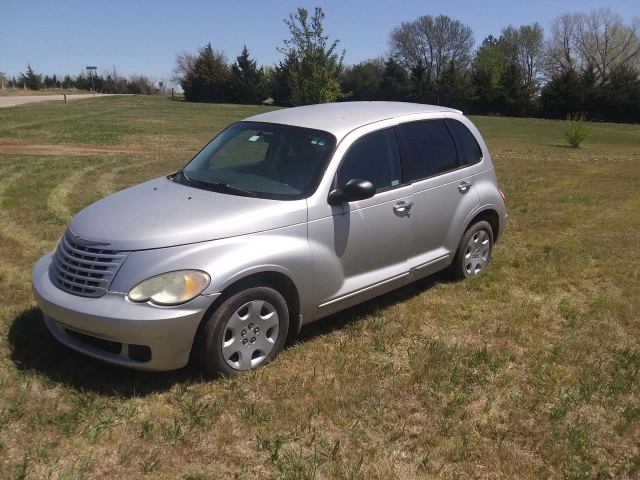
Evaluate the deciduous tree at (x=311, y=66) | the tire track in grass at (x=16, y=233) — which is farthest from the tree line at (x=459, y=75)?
the tire track in grass at (x=16, y=233)

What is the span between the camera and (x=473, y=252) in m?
6.08

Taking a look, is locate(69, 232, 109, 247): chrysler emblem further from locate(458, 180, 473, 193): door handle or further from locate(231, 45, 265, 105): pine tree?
locate(231, 45, 265, 105): pine tree

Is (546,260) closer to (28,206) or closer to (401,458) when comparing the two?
(401,458)

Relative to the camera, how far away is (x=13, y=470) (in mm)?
3012

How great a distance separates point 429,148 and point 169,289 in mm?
2823

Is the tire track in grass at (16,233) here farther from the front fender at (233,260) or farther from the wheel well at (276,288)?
the wheel well at (276,288)

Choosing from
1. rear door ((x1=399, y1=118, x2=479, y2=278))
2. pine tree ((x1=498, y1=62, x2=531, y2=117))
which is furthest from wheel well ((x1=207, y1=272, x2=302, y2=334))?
pine tree ((x1=498, y1=62, x2=531, y2=117))

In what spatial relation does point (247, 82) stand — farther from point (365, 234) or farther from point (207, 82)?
point (365, 234)

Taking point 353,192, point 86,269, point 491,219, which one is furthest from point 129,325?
point 491,219

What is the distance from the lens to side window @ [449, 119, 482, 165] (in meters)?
5.85

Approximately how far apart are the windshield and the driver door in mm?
229

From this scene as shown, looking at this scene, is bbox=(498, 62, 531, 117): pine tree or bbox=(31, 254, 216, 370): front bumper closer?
bbox=(31, 254, 216, 370): front bumper

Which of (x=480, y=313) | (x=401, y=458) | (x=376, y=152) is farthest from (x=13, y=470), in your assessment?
(x=480, y=313)

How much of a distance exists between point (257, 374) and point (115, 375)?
948 mm
